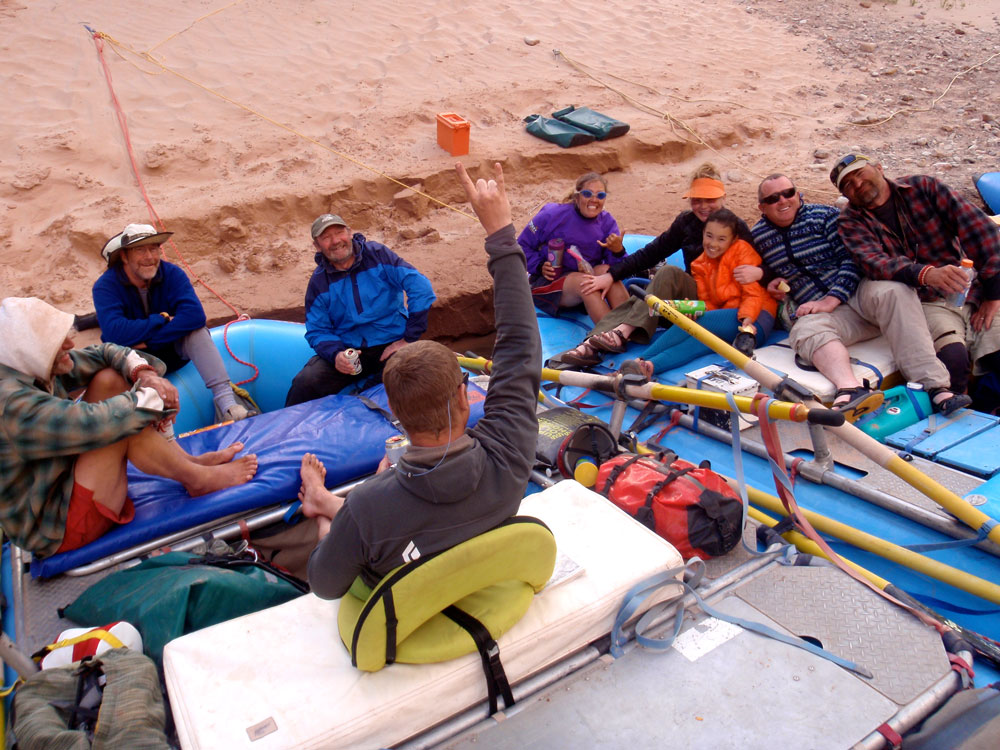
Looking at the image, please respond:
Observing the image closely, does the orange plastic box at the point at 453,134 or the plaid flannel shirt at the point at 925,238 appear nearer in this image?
the plaid flannel shirt at the point at 925,238

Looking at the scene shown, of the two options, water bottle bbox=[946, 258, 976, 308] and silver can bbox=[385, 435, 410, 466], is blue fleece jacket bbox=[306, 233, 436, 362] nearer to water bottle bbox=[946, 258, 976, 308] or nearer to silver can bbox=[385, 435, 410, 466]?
silver can bbox=[385, 435, 410, 466]

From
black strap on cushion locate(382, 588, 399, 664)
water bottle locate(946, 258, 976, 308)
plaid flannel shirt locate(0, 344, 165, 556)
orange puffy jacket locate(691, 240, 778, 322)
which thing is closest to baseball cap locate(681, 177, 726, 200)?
orange puffy jacket locate(691, 240, 778, 322)

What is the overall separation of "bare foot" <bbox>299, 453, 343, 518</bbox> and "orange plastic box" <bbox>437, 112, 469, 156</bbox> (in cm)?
492

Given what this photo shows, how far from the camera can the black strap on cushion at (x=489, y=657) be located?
167cm

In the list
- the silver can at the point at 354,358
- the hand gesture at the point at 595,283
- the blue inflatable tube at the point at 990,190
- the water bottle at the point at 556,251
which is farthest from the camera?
the blue inflatable tube at the point at 990,190

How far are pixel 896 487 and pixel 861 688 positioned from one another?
1259 millimetres

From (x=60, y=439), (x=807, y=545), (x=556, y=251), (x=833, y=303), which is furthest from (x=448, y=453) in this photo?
(x=556, y=251)

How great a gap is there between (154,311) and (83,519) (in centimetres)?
156

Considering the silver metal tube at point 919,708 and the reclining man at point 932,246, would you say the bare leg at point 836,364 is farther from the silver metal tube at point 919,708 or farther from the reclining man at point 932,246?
the silver metal tube at point 919,708

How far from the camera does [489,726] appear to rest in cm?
167

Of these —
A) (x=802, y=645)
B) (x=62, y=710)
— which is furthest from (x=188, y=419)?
(x=802, y=645)

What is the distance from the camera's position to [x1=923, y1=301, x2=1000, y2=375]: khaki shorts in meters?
3.38

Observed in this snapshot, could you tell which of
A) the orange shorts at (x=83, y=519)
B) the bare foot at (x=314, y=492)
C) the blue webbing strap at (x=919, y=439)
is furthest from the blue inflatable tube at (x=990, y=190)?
the orange shorts at (x=83, y=519)

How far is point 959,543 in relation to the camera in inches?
91.4
